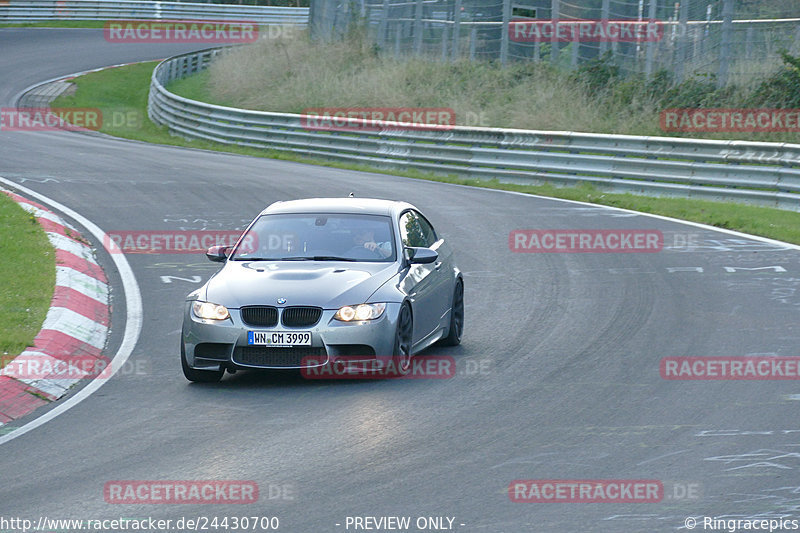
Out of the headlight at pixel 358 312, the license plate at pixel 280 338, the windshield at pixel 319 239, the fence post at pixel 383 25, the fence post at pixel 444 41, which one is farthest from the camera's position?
the fence post at pixel 383 25

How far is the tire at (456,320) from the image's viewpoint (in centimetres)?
1138

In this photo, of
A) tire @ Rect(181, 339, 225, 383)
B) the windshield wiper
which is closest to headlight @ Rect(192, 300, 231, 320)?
tire @ Rect(181, 339, 225, 383)

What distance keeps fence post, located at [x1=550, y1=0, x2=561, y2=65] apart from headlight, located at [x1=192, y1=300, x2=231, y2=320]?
2390 cm

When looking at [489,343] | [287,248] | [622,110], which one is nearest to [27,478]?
[287,248]

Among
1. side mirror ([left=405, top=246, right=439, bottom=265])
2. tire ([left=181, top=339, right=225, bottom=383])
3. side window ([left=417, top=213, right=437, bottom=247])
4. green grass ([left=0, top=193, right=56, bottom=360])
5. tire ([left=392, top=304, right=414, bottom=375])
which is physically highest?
side mirror ([left=405, top=246, right=439, bottom=265])

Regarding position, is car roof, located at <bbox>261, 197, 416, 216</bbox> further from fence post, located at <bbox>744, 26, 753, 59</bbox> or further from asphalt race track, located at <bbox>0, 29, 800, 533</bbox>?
fence post, located at <bbox>744, 26, 753, 59</bbox>

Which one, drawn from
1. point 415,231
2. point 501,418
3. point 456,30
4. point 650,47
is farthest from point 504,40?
point 501,418

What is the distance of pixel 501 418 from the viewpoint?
333 inches

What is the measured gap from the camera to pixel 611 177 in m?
23.3

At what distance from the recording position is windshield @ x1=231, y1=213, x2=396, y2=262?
10.7 meters

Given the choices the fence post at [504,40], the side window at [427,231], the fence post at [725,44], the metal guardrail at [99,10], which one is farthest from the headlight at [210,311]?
the metal guardrail at [99,10]

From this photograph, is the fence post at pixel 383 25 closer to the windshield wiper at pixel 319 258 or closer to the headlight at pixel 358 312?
the windshield wiper at pixel 319 258

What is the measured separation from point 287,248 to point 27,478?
411 centimetres

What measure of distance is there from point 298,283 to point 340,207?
1568mm
